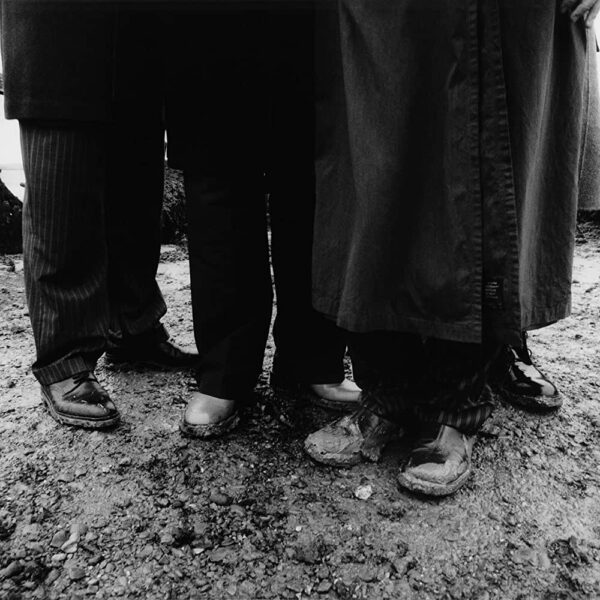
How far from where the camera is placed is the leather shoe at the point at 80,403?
1528 mm

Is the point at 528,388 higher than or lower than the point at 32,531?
higher

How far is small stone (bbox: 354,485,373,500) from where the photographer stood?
1.28m

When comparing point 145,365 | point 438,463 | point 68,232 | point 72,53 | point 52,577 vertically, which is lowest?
point 52,577

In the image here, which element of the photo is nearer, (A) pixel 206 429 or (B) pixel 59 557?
(B) pixel 59 557

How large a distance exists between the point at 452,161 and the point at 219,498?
905 millimetres

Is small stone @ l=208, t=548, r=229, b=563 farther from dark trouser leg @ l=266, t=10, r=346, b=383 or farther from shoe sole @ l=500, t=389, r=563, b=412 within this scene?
shoe sole @ l=500, t=389, r=563, b=412

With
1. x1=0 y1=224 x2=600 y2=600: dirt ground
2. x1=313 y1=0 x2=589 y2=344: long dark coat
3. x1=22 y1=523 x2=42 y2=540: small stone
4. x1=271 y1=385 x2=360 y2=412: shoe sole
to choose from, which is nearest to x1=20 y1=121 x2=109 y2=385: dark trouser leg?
x1=0 y1=224 x2=600 y2=600: dirt ground

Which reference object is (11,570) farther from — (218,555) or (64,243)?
(64,243)

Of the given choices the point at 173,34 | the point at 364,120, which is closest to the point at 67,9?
the point at 173,34

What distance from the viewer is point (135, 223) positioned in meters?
1.85

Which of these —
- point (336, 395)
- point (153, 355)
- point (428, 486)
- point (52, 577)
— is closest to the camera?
point (52, 577)

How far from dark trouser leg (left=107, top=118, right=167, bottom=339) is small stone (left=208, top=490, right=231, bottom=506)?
0.81 metres

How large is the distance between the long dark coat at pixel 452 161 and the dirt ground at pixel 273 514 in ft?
1.36

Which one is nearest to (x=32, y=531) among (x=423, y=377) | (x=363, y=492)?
(x=363, y=492)
